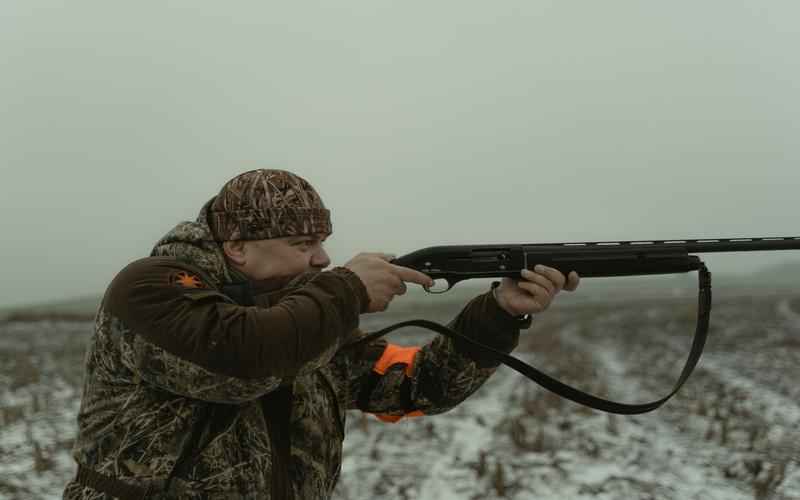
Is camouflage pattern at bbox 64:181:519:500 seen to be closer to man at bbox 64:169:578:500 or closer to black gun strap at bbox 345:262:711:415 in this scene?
man at bbox 64:169:578:500

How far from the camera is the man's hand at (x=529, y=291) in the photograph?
3.22 metres

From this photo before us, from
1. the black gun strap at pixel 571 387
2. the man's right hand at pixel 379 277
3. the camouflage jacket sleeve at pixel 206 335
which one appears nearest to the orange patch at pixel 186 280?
the camouflage jacket sleeve at pixel 206 335

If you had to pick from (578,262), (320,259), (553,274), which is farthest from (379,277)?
(578,262)

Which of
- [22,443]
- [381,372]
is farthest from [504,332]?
[22,443]

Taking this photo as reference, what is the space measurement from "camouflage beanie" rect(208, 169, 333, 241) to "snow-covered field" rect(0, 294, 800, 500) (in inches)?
155

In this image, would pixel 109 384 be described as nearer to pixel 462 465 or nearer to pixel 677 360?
pixel 462 465

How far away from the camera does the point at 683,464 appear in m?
6.23

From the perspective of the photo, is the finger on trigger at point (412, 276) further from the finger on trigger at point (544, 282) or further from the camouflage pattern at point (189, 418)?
the finger on trigger at point (544, 282)

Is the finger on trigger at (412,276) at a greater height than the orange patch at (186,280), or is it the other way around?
the orange patch at (186,280)

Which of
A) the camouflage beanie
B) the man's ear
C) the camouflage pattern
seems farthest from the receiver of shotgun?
the camouflage pattern

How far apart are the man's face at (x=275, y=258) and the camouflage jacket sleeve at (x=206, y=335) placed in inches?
18.0

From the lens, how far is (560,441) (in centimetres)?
702

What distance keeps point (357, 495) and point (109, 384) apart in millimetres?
3934

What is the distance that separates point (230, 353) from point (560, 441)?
5.91 metres
